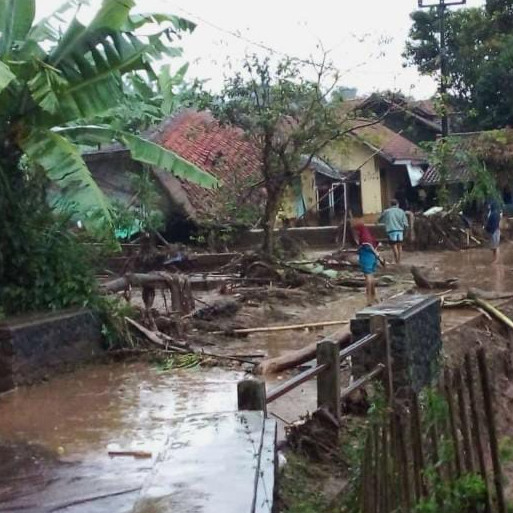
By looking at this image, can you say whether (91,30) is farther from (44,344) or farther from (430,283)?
(430,283)

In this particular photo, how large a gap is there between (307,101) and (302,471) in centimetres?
1348

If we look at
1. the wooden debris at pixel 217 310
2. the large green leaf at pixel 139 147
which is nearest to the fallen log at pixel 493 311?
the wooden debris at pixel 217 310

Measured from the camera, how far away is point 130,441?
7.42 m

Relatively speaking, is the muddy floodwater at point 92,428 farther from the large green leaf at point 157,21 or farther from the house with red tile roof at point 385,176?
the house with red tile roof at point 385,176

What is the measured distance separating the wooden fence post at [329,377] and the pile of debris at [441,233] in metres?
18.1

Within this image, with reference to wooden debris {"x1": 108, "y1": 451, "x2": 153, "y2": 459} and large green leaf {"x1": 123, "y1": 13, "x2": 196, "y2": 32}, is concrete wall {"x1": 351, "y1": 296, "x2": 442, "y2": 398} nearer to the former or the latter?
wooden debris {"x1": 108, "y1": 451, "x2": 153, "y2": 459}

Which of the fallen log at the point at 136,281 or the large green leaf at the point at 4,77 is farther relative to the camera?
the fallen log at the point at 136,281

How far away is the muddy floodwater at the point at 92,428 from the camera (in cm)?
617

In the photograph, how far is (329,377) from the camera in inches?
276

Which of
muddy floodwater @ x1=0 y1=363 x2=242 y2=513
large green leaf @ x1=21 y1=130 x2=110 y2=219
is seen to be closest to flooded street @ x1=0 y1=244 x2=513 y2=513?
muddy floodwater @ x1=0 y1=363 x2=242 y2=513

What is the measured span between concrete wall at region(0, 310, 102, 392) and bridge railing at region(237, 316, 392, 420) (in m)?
3.80

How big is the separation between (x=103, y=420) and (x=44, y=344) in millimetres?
2170

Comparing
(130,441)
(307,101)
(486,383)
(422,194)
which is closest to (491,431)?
(486,383)

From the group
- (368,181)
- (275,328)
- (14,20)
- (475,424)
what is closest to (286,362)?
(275,328)
